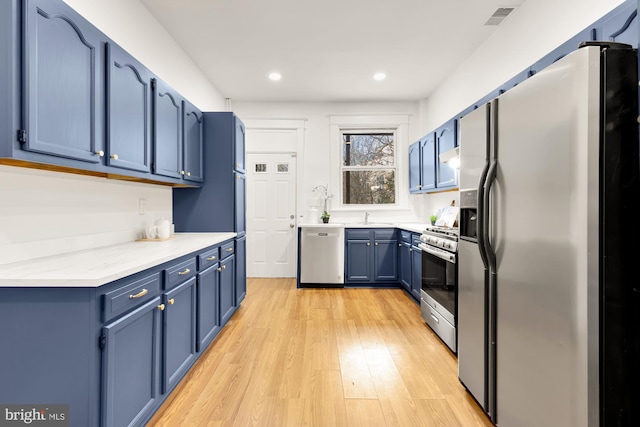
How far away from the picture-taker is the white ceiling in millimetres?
2775

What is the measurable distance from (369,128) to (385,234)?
6.08ft

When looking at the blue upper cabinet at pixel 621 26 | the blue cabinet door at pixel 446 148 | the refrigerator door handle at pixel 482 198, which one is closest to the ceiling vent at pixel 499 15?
the blue cabinet door at pixel 446 148

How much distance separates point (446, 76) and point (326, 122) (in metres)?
1.90

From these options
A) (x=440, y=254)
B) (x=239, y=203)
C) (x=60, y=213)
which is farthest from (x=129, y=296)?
(x=440, y=254)

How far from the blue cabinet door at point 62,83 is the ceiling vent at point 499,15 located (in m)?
3.14

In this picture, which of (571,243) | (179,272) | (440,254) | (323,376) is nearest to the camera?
(571,243)

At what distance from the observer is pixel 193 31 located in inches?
123

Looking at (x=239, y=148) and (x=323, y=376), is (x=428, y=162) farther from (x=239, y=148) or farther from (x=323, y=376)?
(x=323, y=376)

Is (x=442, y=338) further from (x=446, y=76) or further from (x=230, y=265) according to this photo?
(x=446, y=76)

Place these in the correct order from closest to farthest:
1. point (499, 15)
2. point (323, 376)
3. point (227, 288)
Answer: point (323, 376) < point (499, 15) < point (227, 288)

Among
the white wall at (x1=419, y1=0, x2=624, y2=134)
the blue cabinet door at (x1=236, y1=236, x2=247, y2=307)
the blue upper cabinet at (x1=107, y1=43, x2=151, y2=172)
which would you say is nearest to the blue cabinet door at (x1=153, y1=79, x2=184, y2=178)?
the blue upper cabinet at (x1=107, y1=43, x2=151, y2=172)

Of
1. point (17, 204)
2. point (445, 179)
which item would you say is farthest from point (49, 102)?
point (445, 179)

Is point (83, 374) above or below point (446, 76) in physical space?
below

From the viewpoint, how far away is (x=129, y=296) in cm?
148
